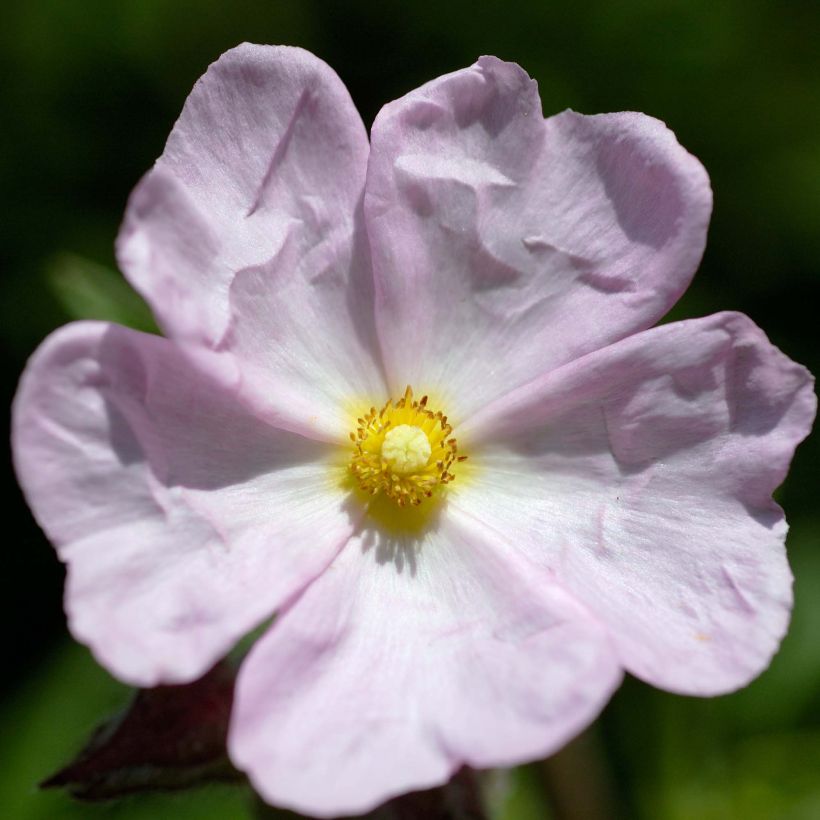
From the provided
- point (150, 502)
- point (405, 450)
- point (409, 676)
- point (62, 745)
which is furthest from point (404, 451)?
point (62, 745)

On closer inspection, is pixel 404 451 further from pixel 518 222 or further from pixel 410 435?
pixel 518 222

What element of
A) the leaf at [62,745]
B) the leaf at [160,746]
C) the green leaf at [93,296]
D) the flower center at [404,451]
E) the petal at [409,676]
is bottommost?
the leaf at [62,745]

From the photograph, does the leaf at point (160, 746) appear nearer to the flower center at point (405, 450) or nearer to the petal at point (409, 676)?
the petal at point (409, 676)

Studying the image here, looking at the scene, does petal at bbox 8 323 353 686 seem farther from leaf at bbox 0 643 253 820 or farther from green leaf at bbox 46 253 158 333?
leaf at bbox 0 643 253 820

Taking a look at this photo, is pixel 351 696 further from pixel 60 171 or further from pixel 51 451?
pixel 60 171

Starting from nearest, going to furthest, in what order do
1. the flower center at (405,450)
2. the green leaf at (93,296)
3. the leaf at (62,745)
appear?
1. the flower center at (405,450)
2. the green leaf at (93,296)
3. the leaf at (62,745)

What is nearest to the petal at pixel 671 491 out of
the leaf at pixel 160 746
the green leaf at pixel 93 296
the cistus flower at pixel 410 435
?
the cistus flower at pixel 410 435

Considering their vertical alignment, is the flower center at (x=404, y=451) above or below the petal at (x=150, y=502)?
below
